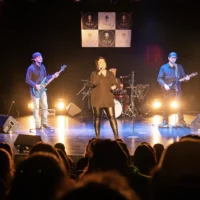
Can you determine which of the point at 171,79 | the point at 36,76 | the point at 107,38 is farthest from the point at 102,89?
the point at 107,38

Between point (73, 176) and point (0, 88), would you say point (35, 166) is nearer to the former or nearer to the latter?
point (73, 176)

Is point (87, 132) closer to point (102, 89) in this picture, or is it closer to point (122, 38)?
point (102, 89)

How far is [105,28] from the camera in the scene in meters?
13.4

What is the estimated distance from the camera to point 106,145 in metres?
3.25

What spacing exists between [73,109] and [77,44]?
8.79ft

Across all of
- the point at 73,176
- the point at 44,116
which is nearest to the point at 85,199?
the point at 73,176

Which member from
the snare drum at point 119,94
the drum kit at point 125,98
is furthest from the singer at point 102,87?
the snare drum at point 119,94

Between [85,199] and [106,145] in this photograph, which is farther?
[106,145]

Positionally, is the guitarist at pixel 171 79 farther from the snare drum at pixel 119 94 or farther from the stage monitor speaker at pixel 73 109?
the stage monitor speaker at pixel 73 109

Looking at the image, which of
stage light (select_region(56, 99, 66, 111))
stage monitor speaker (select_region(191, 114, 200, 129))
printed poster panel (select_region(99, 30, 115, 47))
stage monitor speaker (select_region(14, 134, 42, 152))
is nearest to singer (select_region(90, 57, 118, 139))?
stage monitor speaker (select_region(14, 134, 42, 152))

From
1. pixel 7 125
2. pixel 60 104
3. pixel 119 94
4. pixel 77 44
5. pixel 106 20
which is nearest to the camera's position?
pixel 7 125

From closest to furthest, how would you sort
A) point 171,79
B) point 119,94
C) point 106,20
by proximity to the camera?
point 171,79, point 119,94, point 106,20

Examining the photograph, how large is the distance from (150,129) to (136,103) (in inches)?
148

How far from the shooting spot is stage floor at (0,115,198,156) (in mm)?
8125
